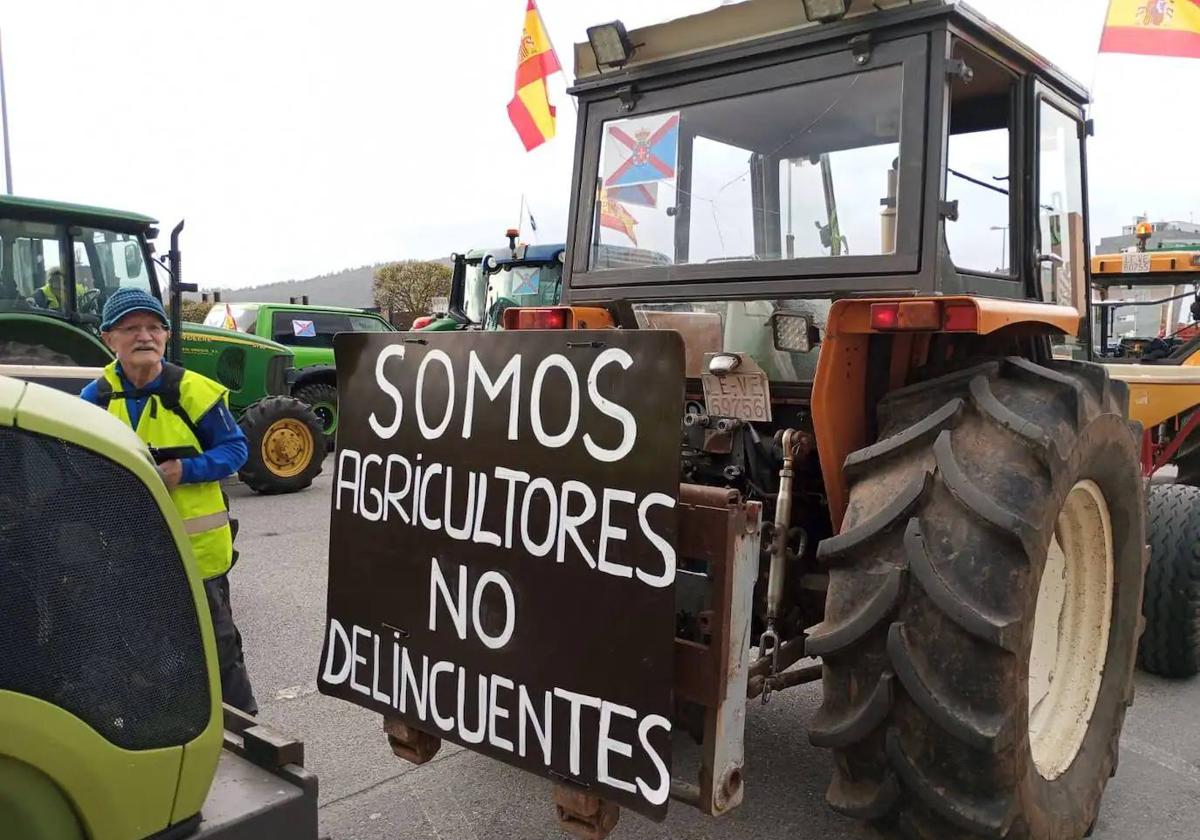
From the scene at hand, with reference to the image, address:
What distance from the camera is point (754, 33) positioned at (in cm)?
288

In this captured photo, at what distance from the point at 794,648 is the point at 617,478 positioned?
1.06 m

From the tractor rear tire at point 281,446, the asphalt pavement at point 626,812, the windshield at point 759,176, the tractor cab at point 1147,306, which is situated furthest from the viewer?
the tractor rear tire at point 281,446

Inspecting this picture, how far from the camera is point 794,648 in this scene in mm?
2787

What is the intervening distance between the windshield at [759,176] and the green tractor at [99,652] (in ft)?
6.72

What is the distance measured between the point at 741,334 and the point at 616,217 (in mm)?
702

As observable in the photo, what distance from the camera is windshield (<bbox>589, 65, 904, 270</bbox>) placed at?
2.74 metres

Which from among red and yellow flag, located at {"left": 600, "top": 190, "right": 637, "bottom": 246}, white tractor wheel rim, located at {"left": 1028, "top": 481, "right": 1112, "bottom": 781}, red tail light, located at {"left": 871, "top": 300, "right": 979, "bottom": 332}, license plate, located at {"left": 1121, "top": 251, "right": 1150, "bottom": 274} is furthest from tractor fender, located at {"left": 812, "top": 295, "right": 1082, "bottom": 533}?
license plate, located at {"left": 1121, "top": 251, "right": 1150, "bottom": 274}

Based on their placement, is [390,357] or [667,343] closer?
[667,343]

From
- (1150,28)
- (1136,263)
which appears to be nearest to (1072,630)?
(1150,28)

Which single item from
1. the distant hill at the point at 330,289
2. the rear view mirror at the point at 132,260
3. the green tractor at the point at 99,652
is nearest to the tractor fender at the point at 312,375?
the rear view mirror at the point at 132,260

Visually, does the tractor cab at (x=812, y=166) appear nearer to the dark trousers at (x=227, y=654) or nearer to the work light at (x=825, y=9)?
the work light at (x=825, y=9)

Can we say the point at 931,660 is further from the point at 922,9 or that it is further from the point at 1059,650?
the point at 922,9

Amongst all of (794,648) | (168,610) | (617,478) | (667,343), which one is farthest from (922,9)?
(168,610)

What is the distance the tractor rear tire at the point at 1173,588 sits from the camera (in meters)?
4.02
